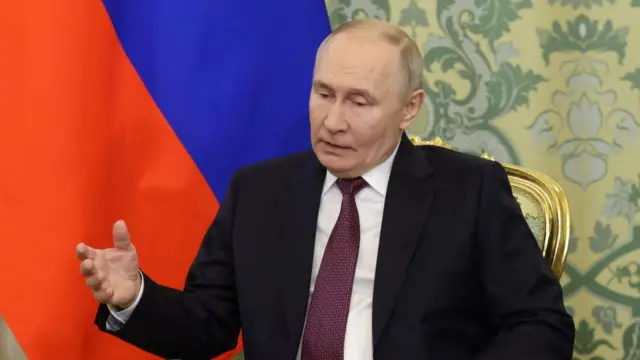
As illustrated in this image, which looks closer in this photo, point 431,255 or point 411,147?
point 431,255

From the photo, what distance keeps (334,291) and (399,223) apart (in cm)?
18

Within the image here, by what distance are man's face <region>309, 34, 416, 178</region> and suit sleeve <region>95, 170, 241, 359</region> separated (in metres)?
0.24

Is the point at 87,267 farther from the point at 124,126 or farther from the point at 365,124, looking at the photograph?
the point at 365,124

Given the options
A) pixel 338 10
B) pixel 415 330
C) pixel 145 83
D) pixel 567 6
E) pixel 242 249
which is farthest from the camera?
pixel 338 10

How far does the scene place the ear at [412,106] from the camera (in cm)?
157

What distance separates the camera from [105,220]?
166 centimetres

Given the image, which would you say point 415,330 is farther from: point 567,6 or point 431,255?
point 567,6

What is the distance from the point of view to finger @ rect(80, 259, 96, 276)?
1294mm

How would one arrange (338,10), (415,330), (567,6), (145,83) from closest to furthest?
(415,330) < (145,83) < (567,6) < (338,10)

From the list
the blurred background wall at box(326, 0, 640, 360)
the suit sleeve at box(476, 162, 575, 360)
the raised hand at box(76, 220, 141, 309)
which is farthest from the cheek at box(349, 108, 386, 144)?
the blurred background wall at box(326, 0, 640, 360)

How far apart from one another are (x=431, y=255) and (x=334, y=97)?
35 cm

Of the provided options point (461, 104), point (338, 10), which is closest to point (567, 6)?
point (461, 104)

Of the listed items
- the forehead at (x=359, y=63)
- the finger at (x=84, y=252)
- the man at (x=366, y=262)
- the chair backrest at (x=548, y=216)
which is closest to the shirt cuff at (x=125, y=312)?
the man at (x=366, y=262)

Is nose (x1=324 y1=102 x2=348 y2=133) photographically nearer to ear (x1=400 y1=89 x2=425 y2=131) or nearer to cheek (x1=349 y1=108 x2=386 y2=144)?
cheek (x1=349 y1=108 x2=386 y2=144)
